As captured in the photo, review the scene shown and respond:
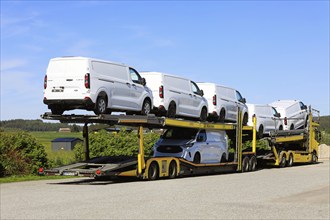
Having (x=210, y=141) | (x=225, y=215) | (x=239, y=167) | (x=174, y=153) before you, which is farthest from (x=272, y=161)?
(x=225, y=215)

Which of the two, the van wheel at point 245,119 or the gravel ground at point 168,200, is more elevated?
the van wheel at point 245,119

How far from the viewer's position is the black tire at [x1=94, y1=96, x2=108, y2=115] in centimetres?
1787

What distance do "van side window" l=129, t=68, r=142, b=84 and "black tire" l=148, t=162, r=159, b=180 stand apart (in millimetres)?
3106

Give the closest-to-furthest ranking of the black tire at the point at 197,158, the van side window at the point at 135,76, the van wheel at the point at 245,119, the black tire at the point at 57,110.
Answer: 1. the black tire at the point at 57,110
2. the van side window at the point at 135,76
3. the black tire at the point at 197,158
4. the van wheel at the point at 245,119

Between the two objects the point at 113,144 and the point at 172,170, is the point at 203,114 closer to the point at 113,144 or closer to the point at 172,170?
the point at 172,170

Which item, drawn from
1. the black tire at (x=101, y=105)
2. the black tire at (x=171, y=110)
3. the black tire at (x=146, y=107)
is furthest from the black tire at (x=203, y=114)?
the black tire at (x=101, y=105)

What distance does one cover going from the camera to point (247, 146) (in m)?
31.8

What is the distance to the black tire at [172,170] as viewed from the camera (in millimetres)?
21670

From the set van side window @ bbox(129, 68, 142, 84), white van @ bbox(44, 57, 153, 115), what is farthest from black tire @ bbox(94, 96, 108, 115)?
van side window @ bbox(129, 68, 142, 84)

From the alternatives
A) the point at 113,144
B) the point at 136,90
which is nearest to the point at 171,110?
the point at 136,90

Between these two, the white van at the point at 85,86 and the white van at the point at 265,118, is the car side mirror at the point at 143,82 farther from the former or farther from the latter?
the white van at the point at 265,118

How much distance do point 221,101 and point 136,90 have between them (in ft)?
21.7

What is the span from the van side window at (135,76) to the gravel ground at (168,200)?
11.7ft

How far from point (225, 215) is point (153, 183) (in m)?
7.60
